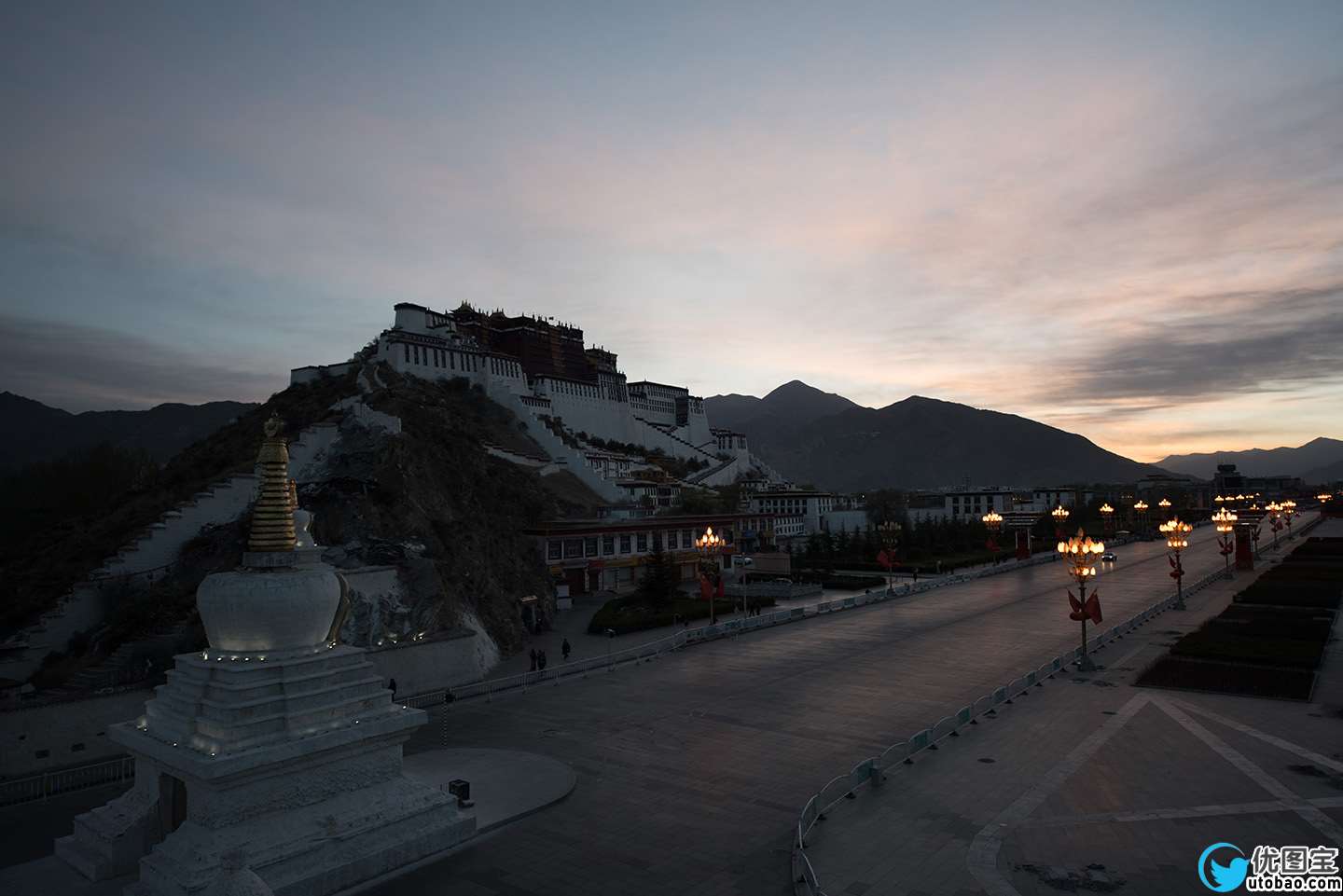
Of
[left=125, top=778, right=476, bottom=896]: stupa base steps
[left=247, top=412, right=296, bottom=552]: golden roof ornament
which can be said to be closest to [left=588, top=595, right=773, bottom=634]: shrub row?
[left=125, top=778, right=476, bottom=896]: stupa base steps

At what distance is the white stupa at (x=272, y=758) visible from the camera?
40.8 ft

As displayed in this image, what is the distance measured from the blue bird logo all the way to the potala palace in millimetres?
Result: 55216

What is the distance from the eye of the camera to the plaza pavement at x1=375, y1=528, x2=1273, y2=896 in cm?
1289

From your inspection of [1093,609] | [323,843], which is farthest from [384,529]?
[1093,609]

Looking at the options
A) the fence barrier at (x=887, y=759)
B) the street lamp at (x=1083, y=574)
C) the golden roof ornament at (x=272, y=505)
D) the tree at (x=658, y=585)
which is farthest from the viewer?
the tree at (x=658, y=585)

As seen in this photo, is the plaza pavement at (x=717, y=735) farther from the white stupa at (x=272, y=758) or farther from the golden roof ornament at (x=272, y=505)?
the golden roof ornament at (x=272, y=505)

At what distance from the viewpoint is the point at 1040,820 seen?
45.6ft

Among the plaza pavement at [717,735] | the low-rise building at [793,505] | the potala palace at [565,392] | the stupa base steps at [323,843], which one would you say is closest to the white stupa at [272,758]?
the stupa base steps at [323,843]

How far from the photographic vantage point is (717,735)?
65.4 ft

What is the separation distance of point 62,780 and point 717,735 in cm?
1513

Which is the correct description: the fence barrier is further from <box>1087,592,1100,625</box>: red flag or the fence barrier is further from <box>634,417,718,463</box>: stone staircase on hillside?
<box>634,417,718,463</box>: stone staircase on hillside

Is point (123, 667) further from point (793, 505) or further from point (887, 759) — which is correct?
point (793, 505)

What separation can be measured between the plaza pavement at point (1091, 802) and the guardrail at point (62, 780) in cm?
1613

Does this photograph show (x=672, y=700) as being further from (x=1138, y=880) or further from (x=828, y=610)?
(x=828, y=610)
